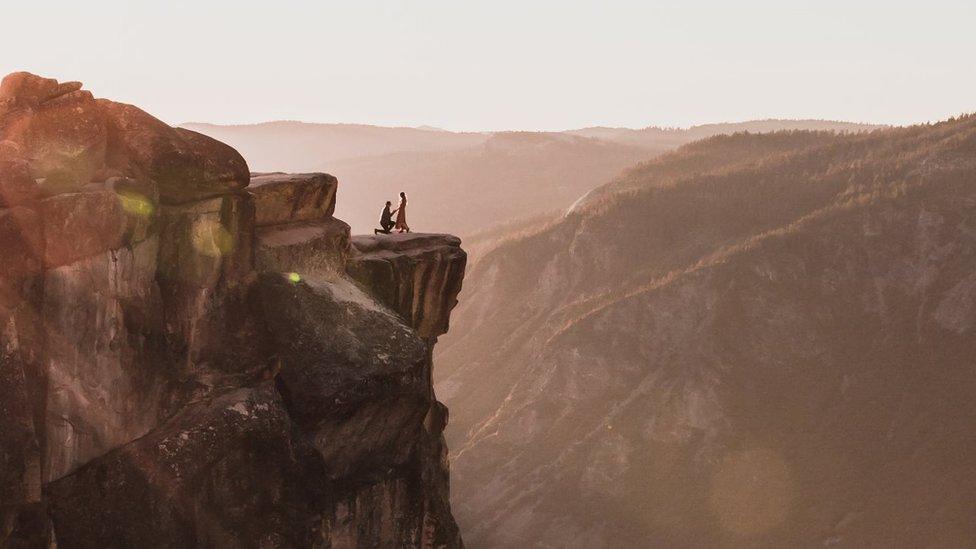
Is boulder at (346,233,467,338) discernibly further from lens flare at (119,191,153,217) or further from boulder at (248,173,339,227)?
lens flare at (119,191,153,217)

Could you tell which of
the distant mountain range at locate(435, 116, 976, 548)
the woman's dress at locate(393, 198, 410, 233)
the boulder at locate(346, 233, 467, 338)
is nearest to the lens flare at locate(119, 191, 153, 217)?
the boulder at locate(346, 233, 467, 338)

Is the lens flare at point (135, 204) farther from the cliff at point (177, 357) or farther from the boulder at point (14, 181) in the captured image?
the boulder at point (14, 181)

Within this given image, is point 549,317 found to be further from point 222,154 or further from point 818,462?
point 222,154

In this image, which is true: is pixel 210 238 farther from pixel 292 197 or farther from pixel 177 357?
pixel 292 197

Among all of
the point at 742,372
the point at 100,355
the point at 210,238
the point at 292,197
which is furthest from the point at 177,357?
the point at 742,372

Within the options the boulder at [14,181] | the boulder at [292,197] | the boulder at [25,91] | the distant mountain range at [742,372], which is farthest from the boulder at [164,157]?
the distant mountain range at [742,372]

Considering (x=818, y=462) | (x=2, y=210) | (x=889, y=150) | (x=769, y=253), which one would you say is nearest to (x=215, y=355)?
(x=2, y=210)

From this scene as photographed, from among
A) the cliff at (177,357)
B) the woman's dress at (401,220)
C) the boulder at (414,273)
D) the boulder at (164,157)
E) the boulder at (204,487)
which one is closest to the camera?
the cliff at (177,357)
